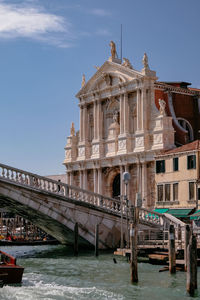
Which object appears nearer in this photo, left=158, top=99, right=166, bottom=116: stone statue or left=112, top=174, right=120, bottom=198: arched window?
left=158, top=99, right=166, bottom=116: stone statue

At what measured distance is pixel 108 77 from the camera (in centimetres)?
2850

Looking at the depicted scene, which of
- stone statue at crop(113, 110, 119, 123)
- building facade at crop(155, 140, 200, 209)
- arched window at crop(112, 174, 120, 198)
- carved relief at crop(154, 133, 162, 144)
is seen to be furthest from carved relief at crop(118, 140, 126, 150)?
building facade at crop(155, 140, 200, 209)

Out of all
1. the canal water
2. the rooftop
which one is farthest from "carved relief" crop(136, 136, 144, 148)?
the canal water

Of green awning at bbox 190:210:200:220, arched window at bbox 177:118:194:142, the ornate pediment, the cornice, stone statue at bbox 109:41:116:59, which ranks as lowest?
green awning at bbox 190:210:200:220

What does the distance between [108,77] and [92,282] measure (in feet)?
53.4

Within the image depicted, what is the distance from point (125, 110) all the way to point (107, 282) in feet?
47.6

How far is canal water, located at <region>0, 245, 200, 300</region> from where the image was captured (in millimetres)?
12023

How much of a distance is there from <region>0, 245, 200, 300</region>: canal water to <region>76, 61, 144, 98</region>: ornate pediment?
11.5 meters

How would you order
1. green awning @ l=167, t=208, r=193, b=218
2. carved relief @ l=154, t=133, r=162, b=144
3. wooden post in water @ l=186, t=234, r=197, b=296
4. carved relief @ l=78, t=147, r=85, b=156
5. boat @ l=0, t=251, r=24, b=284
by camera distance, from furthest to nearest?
carved relief @ l=78, t=147, r=85, b=156
carved relief @ l=154, t=133, r=162, b=144
green awning @ l=167, t=208, r=193, b=218
boat @ l=0, t=251, r=24, b=284
wooden post in water @ l=186, t=234, r=197, b=296

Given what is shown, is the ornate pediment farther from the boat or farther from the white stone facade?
the boat

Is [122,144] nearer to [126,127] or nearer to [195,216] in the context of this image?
[126,127]

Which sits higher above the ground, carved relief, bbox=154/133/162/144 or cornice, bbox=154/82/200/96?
cornice, bbox=154/82/200/96

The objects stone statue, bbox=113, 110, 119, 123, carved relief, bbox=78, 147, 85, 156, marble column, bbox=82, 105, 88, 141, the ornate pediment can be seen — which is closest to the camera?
the ornate pediment

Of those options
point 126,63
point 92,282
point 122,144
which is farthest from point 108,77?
point 92,282
